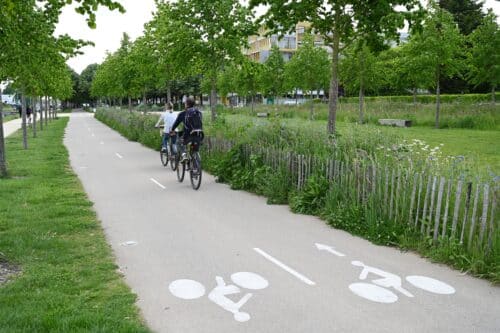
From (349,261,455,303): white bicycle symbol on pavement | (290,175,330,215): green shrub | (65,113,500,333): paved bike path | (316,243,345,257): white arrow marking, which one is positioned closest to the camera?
(65,113,500,333): paved bike path

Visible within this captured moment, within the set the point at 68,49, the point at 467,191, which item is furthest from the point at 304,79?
the point at 467,191

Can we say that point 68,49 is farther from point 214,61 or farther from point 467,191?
point 467,191

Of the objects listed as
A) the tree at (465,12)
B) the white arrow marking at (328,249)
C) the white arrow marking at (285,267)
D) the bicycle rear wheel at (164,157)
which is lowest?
the white arrow marking at (285,267)

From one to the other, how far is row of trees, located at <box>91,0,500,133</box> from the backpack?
289 cm

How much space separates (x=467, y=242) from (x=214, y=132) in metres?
9.94

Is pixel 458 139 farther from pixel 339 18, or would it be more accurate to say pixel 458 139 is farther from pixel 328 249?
pixel 328 249

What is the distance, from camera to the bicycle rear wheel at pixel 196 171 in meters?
11.7

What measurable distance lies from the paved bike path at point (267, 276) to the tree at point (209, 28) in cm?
937

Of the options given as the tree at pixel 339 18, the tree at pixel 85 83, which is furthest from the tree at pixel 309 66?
the tree at pixel 85 83

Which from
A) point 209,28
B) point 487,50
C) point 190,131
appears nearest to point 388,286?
point 190,131

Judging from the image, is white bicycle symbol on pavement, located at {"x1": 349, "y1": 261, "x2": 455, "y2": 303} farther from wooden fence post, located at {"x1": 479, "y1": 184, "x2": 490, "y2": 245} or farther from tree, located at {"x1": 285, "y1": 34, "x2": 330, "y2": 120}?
tree, located at {"x1": 285, "y1": 34, "x2": 330, "y2": 120}

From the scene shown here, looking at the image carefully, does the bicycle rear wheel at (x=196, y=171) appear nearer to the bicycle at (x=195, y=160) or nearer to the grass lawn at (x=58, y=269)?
the bicycle at (x=195, y=160)

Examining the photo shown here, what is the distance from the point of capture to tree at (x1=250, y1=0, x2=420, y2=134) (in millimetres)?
11609

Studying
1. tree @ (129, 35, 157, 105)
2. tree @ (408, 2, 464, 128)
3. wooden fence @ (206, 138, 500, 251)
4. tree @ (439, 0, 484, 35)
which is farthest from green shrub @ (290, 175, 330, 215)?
tree @ (439, 0, 484, 35)
